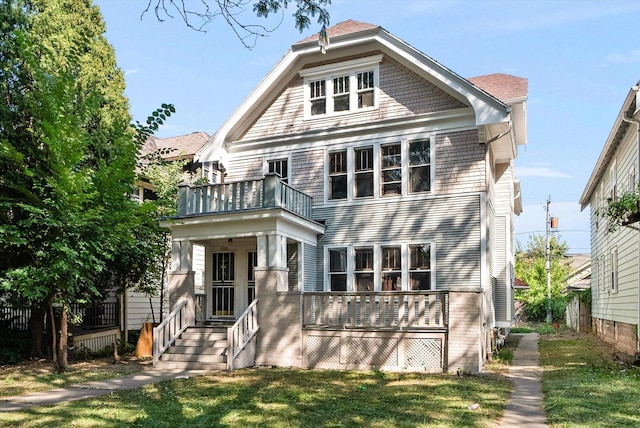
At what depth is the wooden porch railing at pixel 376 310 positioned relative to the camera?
12.0 meters

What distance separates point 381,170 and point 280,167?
10.4 ft

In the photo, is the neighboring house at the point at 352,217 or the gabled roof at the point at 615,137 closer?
the gabled roof at the point at 615,137

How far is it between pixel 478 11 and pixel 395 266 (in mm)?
8446

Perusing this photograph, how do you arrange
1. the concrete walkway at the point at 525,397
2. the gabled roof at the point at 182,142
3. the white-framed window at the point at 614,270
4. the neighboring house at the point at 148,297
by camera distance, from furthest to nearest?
the gabled roof at the point at 182,142 < the neighboring house at the point at 148,297 < the white-framed window at the point at 614,270 < the concrete walkway at the point at 525,397

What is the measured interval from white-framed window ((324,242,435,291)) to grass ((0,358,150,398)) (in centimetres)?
560

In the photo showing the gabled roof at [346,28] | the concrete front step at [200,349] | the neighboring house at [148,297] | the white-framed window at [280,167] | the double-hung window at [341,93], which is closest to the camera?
the concrete front step at [200,349]

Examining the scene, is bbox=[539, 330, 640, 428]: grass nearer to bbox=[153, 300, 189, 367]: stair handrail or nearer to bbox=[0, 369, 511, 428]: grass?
bbox=[0, 369, 511, 428]: grass

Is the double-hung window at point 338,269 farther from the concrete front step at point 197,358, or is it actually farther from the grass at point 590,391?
the grass at point 590,391

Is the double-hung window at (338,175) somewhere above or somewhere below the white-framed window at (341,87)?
below

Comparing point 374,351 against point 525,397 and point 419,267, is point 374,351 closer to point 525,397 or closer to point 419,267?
point 419,267

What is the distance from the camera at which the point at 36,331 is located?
14672 millimetres

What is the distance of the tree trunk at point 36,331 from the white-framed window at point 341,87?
9.15 meters

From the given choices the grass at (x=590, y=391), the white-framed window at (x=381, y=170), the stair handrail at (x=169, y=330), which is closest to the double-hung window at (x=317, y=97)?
the white-framed window at (x=381, y=170)

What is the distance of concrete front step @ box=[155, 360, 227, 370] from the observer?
491 inches
